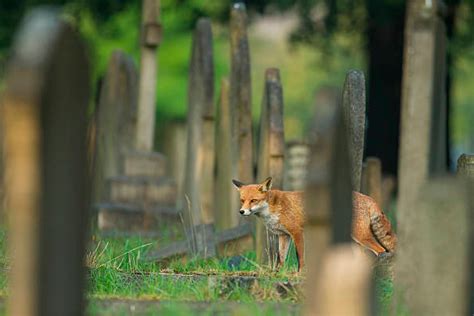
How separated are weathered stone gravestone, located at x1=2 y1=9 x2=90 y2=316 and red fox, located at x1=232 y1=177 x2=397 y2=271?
4.91 m

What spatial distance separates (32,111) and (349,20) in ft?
56.2

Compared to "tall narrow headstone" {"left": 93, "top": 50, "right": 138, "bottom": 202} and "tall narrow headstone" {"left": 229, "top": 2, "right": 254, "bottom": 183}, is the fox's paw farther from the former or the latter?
"tall narrow headstone" {"left": 93, "top": 50, "right": 138, "bottom": 202}

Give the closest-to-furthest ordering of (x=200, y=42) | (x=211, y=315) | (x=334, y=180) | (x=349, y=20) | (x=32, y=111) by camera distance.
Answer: (x=32, y=111) < (x=334, y=180) < (x=211, y=315) < (x=200, y=42) < (x=349, y=20)

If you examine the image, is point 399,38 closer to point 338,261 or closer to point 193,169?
point 193,169

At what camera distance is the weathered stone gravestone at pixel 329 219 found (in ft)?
20.1

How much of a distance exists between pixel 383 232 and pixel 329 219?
5.32 metres

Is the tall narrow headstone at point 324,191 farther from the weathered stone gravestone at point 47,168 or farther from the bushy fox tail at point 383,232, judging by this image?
the bushy fox tail at point 383,232

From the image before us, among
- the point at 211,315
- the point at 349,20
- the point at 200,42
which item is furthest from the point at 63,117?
Result: the point at 349,20

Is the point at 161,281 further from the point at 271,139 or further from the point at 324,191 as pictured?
the point at 271,139

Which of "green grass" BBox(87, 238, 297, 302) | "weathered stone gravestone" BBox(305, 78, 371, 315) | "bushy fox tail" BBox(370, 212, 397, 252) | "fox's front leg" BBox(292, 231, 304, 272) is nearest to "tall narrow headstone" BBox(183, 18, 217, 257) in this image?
"fox's front leg" BBox(292, 231, 304, 272)

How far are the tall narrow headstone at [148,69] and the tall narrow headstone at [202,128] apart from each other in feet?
3.66

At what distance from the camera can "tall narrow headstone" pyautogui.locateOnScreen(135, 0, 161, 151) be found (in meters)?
17.2

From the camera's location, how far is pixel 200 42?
15.8 meters

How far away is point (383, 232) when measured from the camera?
38.5 feet
